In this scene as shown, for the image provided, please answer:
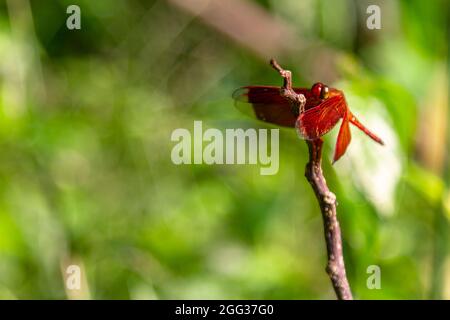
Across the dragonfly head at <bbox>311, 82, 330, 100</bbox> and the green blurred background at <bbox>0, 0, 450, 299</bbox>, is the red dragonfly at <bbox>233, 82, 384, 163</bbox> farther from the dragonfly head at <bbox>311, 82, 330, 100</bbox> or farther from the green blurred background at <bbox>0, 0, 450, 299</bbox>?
the green blurred background at <bbox>0, 0, 450, 299</bbox>

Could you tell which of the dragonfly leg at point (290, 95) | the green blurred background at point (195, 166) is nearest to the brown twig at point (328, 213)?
the dragonfly leg at point (290, 95)

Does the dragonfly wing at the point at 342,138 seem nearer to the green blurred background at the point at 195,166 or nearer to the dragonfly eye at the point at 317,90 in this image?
the dragonfly eye at the point at 317,90

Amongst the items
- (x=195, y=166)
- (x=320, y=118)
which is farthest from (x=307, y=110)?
(x=195, y=166)

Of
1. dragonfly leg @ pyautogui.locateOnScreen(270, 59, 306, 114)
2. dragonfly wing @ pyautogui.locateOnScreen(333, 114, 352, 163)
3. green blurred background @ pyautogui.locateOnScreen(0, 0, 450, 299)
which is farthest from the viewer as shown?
green blurred background @ pyautogui.locateOnScreen(0, 0, 450, 299)

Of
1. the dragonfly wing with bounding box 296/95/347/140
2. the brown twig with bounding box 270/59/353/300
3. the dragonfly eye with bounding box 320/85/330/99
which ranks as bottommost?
the brown twig with bounding box 270/59/353/300

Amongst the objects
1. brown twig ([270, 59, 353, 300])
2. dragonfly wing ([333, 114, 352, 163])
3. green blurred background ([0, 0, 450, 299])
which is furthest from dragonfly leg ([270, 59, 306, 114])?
green blurred background ([0, 0, 450, 299])
